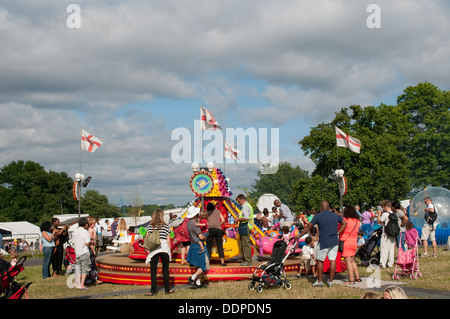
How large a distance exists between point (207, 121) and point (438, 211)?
12.2 meters

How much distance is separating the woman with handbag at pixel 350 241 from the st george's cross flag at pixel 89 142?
16.7 m

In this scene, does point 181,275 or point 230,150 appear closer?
point 181,275

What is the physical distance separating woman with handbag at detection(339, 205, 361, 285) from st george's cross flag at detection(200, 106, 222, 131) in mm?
8091

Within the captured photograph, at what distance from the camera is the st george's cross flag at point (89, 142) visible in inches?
952

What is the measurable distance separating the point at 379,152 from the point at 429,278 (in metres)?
32.9

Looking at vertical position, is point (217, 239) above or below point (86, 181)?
below

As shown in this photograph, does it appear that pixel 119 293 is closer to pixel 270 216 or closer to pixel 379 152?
pixel 270 216

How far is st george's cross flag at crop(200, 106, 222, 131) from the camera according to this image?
17.5 meters

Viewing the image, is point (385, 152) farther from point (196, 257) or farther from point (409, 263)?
point (196, 257)

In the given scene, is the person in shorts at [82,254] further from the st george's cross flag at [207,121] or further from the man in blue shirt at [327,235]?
the st george's cross flag at [207,121]

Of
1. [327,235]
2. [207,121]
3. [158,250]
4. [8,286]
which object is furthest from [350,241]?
[207,121]

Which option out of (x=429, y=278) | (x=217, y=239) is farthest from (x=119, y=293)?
(x=429, y=278)
